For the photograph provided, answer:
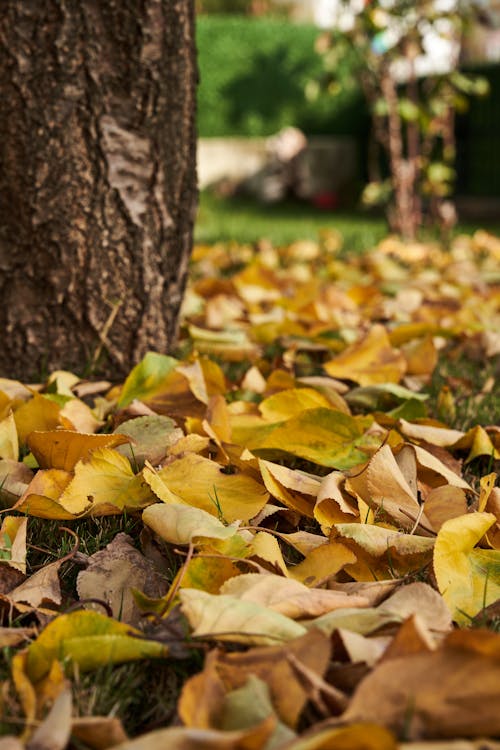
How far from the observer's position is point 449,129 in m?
6.26

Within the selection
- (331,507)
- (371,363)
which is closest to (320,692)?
(331,507)

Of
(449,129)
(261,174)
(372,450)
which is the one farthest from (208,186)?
(372,450)

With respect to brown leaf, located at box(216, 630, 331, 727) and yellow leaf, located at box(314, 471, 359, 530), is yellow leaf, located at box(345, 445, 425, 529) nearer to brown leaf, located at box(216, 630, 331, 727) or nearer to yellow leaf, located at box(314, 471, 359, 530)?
yellow leaf, located at box(314, 471, 359, 530)

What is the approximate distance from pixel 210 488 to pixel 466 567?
421 millimetres

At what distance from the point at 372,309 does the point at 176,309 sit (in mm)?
954

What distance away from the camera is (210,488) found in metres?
1.43

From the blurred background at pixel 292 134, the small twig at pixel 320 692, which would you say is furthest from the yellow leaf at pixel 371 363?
the blurred background at pixel 292 134

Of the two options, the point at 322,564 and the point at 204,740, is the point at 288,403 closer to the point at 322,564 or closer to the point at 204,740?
the point at 322,564

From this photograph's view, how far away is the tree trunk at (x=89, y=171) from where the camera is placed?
199 centimetres

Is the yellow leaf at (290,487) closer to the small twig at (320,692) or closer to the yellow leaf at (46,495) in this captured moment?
the yellow leaf at (46,495)

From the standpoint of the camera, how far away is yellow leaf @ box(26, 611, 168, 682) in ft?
3.26

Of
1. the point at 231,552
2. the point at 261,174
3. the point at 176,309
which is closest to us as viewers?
the point at 231,552

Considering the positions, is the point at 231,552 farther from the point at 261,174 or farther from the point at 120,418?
the point at 261,174

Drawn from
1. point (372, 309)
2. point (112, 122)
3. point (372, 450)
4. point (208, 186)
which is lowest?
point (208, 186)
